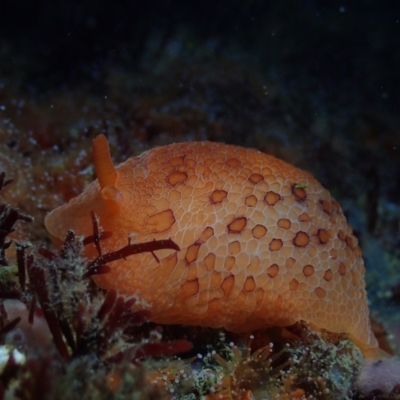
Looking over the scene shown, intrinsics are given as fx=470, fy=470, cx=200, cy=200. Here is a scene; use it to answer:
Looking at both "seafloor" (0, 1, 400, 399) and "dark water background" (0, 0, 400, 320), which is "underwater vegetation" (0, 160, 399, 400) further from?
"dark water background" (0, 0, 400, 320)

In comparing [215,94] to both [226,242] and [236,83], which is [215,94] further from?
[226,242]

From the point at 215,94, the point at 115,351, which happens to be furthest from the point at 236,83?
the point at 115,351

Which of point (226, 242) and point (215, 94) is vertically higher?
point (215, 94)

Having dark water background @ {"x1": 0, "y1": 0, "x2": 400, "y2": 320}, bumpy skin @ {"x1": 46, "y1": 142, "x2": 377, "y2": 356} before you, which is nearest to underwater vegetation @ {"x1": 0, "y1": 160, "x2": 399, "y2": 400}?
bumpy skin @ {"x1": 46, "y1": 142, "x2": 377, "y2": 356}

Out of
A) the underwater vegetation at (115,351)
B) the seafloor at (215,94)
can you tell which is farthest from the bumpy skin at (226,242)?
the seafloor at (215,94)

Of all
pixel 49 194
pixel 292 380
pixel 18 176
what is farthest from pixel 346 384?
pixel 18 176

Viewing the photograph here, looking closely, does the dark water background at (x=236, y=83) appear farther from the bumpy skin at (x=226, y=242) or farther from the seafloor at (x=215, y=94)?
the bumpy skin at (x=226, y=242)
